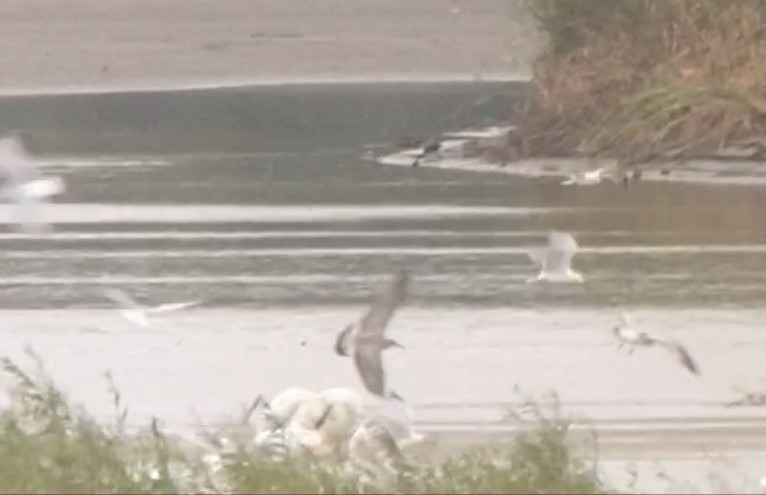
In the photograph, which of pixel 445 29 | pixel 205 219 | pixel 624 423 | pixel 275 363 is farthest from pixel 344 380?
pixel 445 29

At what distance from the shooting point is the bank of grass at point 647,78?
18.0 m

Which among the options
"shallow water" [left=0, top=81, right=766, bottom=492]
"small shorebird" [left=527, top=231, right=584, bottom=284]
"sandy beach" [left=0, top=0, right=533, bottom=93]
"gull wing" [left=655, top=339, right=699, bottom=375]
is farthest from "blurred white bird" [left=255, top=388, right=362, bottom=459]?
"sandy beach" [left=0, top=0, right=533, bottom=93]

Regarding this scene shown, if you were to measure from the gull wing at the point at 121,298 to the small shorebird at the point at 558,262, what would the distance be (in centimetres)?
210

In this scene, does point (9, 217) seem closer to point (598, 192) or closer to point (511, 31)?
point (598, 192)

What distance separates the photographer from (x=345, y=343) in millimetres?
10281

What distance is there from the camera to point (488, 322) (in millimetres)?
11750

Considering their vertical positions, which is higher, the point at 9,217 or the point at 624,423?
the point at 9,217

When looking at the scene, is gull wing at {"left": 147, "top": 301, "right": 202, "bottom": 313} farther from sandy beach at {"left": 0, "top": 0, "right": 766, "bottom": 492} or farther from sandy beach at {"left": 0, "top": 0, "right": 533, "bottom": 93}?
sandy beach at {"left": 0, "top": 0, "right": 533, "bottom": 93}

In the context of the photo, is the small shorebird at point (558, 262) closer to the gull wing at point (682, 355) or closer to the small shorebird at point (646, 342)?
the small shorebird at point (646, 342)

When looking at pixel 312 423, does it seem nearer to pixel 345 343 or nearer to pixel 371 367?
pixel 371 367

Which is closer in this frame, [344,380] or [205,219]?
[344,380]

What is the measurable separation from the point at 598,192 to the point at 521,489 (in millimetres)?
10348

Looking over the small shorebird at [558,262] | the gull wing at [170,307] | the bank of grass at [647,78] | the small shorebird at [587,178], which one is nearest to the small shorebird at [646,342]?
the small shorebird at [558,262]

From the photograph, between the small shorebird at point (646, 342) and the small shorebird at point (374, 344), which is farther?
the small shorebird at point (646, 342)
